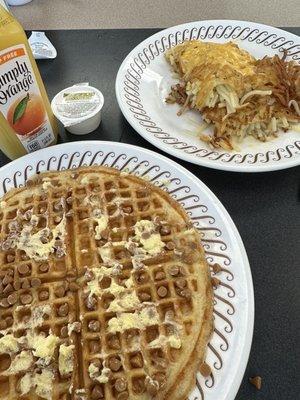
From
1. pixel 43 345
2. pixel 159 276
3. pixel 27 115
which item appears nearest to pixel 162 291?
pixel 159 276

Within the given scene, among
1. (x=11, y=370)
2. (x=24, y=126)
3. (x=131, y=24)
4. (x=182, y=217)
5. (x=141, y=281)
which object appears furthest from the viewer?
(x=131, y=24)

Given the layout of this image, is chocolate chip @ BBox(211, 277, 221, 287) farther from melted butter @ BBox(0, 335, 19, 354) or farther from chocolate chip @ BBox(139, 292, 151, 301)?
melted butter @ BBox(0, 335, 19, 354)

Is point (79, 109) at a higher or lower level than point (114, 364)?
higher

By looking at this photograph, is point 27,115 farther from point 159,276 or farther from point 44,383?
point 44,383

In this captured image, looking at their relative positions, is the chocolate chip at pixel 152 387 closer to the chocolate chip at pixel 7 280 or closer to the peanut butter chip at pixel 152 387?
the peanut butter chip at pixel 152 387

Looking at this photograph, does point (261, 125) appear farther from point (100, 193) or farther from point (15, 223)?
point (15, 223)

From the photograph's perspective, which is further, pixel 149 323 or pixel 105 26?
pixel 105 26

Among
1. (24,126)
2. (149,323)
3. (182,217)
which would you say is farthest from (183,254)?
(24,126)
